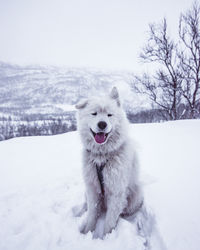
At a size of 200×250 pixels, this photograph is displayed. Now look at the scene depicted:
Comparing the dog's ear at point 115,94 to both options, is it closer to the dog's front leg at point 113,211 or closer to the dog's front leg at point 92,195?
the dog's front leg at point 92,195

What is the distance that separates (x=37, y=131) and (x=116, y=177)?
4767 cm

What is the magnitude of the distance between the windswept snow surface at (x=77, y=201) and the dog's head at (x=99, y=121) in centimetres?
104

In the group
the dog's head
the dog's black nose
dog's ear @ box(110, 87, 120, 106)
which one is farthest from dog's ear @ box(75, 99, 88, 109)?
the dog's black nose

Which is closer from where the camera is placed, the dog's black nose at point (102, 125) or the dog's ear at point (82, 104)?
the dog's black nose at point (102, 125)

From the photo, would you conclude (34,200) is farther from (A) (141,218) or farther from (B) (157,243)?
(B) (157,243)

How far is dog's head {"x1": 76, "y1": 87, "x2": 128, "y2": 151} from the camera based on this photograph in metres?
2.26

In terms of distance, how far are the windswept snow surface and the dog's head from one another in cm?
104

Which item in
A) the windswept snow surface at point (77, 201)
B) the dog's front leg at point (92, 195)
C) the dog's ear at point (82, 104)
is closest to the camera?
the windswept snow surface at point (77, 201)

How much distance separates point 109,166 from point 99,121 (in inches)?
30.8

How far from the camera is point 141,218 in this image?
236 cm

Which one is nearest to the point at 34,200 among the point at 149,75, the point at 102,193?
the point at 102,193

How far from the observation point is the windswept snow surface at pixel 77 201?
1917 millimetres

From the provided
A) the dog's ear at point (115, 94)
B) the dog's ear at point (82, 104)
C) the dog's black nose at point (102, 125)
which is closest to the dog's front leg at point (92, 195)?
the dog's black nose at point (102, 125)

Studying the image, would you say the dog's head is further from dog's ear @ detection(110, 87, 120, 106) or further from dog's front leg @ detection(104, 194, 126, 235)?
dog's front leg @ detection(104, 194, 126, 235)
